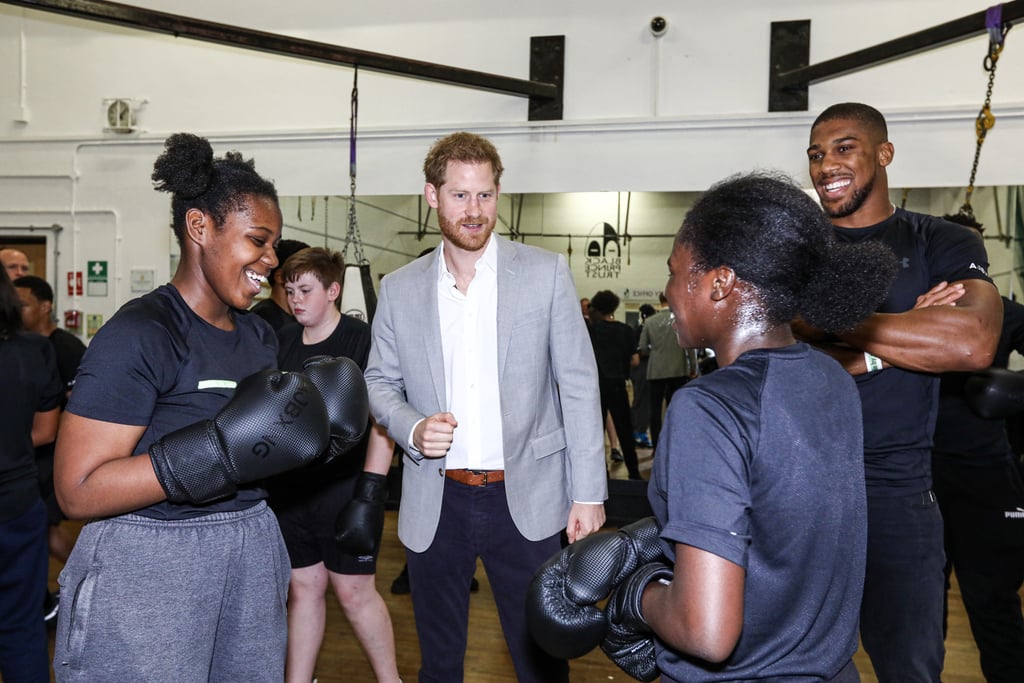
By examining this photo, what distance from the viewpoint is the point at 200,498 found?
1377 millimetres

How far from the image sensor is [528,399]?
79.4 inches

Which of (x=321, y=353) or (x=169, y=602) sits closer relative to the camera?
Result: (x=169, y=602)

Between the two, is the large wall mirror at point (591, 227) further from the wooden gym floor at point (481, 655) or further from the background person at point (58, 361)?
the wooden gym floor at point (481, 655)

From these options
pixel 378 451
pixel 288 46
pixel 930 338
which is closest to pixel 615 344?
pixel 288 46

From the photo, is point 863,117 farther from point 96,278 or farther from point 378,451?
point 96,278

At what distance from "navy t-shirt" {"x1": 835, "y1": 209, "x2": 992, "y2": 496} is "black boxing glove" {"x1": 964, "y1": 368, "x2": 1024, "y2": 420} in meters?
0.65

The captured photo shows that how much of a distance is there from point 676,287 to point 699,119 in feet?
12.8

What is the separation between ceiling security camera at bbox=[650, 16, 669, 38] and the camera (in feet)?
15.8

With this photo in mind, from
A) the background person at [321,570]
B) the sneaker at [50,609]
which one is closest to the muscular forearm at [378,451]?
the background person at [321,570]

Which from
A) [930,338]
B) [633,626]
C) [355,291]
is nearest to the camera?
[633,626]

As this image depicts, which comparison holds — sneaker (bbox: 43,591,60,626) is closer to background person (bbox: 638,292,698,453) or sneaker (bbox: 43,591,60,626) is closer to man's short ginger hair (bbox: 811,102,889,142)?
background person (bbox: 638,292,698,453)

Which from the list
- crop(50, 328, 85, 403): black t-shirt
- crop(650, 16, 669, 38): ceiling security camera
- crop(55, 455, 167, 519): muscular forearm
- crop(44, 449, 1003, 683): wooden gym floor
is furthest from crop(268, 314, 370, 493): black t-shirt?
crop(650, 16, 669, 38): ceiling security camera

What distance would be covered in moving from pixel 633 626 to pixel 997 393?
1697 millimetres

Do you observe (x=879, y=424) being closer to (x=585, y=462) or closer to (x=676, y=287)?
(x=585, y=462)
